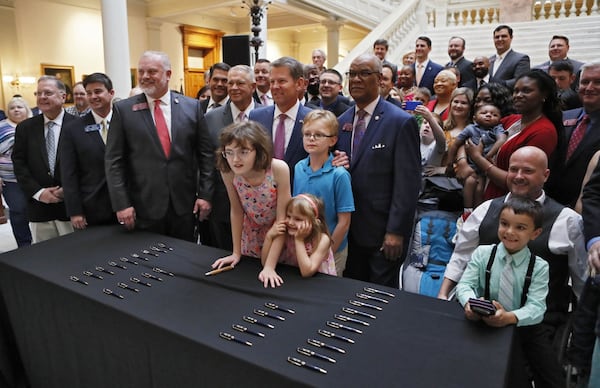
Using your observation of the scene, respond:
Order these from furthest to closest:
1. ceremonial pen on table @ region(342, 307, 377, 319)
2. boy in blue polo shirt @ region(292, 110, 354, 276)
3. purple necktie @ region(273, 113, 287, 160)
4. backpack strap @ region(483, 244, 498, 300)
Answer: purple necktie @ region(273, 113, 287, 160), boy in blue polo shirt @ region(292, 110, 354, 276), backpack strap @ region(483, 244, 498, 300), ceremonial pen on table @ region(342, 307, 377, 319)

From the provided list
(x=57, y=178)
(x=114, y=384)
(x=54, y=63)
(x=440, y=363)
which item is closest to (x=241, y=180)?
(x=114, y=384)

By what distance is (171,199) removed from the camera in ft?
9.27

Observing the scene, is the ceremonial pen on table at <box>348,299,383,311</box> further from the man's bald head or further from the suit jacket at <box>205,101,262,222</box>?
the suit jacket at <box>205,101,262,222</box>

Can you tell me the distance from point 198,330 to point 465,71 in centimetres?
527

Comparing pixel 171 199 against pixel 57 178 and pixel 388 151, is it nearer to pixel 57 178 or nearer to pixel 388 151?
pixel 57 178

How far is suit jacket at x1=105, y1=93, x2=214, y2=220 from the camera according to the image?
2713mm

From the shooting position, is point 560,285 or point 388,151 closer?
point 560,285

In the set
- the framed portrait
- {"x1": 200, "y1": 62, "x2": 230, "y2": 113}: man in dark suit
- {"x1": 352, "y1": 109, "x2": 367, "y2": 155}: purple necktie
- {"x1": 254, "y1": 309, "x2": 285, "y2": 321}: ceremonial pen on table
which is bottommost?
{"x1": 254, "y1": 309, "x2": 285, "y2": 321}: ceremonial pen on table

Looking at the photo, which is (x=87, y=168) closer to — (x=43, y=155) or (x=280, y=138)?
(x=43, y=155)

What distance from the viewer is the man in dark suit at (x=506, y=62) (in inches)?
210

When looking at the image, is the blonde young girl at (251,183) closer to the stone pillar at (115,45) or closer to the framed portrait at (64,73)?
the stone pillar at (115,45)

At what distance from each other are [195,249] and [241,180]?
0.47 meters

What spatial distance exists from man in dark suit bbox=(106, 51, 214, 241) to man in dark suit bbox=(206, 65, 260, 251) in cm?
15

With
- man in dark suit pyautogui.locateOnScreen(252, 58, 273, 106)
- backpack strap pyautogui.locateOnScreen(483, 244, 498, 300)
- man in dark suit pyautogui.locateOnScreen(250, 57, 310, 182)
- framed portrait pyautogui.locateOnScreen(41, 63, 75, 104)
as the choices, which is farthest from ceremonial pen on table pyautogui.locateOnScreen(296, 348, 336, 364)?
framed portrait pyautogui.locateOnScreen(41, 63, 75, 104)
